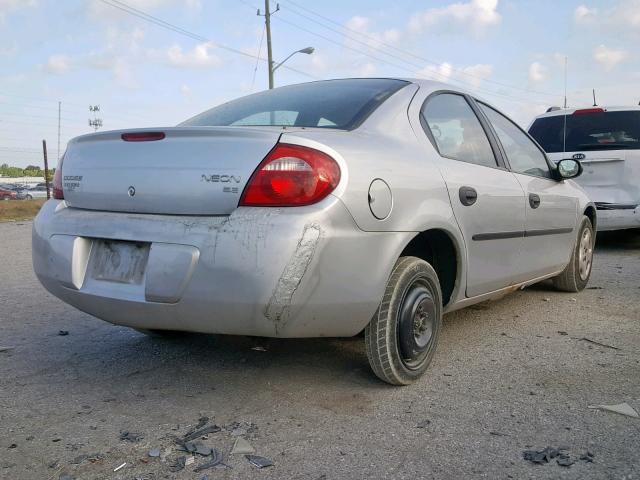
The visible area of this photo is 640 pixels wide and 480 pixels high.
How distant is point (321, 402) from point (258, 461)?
2.02 feet

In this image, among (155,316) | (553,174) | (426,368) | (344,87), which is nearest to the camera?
(155,316)

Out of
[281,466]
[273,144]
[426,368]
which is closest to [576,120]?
[426,368]

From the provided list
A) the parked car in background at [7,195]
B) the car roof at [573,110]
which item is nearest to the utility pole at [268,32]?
the car roof at [573,110]

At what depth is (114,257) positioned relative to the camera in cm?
271

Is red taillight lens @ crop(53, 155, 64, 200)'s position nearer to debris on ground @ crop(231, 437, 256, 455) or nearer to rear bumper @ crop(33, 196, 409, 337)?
rear bumper @ crop(33, 196, 409, 337)

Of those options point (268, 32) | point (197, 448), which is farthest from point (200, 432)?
point (268, 32)

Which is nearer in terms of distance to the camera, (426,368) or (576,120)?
(426,368)

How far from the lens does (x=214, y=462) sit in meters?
2.23

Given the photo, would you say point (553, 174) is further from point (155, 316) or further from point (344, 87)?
point (155, 316)

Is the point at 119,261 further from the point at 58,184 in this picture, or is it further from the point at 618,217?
the point at 618,217

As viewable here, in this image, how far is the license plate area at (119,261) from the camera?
8.64 feet

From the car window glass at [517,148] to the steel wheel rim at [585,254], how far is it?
0.96m

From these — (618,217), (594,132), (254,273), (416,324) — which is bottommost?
(416,324)

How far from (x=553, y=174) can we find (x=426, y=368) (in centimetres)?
226
